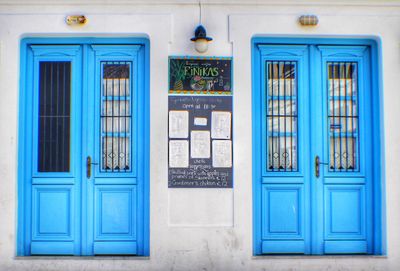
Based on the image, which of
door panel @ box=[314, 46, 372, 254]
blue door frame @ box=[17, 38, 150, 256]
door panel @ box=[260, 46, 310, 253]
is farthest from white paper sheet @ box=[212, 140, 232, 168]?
door panel @ box=[314, 46, 372, 254]

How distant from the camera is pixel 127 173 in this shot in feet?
21.3

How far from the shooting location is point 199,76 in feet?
20.9

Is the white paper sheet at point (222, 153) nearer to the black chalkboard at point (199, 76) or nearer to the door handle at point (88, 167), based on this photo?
the black chalkboard at point (199, 76)

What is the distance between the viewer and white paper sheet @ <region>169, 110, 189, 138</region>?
6.36m

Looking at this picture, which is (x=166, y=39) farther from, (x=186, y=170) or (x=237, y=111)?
(x=186, y=170)

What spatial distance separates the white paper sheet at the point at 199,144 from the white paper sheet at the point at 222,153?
97 mm

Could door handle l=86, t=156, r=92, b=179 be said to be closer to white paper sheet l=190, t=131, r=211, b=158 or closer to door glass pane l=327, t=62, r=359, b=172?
white paper sheet l=190, t=131, r=211, b=158

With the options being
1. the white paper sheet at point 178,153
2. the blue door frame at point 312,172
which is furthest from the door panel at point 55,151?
the blue door frame at point 312,172

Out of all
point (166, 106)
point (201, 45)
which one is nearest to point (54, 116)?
point (166, 106)

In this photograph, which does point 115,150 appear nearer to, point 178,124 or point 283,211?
point 178,124

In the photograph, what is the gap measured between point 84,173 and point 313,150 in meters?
3.30

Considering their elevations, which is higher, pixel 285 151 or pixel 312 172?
pixel 285 151

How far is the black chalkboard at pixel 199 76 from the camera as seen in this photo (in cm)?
637

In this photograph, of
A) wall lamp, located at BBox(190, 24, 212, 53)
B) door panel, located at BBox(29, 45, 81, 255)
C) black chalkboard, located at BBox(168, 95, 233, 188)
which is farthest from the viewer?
door panel, located at BBox(29, 45, 81, 255)
